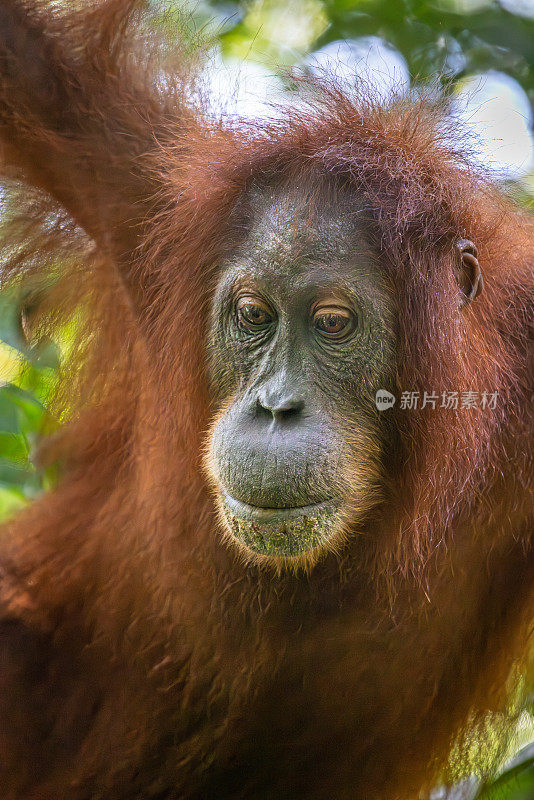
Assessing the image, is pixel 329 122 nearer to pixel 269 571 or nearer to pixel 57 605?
pixel 269 571

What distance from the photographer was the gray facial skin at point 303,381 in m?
2.47

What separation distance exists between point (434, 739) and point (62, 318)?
2239mm

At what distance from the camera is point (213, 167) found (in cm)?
283

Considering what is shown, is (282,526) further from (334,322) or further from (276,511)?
(334,322)

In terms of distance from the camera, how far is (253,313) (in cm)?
269

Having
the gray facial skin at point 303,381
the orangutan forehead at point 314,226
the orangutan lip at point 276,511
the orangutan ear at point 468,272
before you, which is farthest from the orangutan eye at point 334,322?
the orangutan lip at point 276,511

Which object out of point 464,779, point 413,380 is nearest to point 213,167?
point 413,380

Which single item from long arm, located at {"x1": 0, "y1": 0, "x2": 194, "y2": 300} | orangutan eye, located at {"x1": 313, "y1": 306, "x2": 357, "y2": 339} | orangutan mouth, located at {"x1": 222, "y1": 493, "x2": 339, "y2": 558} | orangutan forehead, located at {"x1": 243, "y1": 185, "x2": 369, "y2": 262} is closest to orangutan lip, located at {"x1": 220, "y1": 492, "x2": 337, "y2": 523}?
orangutan mouth, located at {"x1": 222, "y1": 493, "x2": 339, "y2": 558}

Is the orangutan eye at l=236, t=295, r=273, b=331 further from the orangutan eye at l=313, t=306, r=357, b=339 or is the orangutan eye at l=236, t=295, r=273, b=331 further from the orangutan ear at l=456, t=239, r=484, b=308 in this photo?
the orangutan ear at l=456, t=239, r=484, b=308

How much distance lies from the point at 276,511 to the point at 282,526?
50 mm

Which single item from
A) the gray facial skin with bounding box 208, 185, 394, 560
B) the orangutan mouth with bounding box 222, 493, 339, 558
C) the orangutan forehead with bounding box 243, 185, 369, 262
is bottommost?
the orangutan mouth with bounding box 222, 493, 339, 558

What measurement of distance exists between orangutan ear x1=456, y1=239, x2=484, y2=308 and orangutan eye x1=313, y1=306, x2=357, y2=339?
399 mm

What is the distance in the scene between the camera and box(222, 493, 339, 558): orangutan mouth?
2508 millimetres

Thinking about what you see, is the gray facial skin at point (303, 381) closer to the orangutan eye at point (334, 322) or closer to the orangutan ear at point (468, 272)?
the orangutan eye at point (334, 322)
